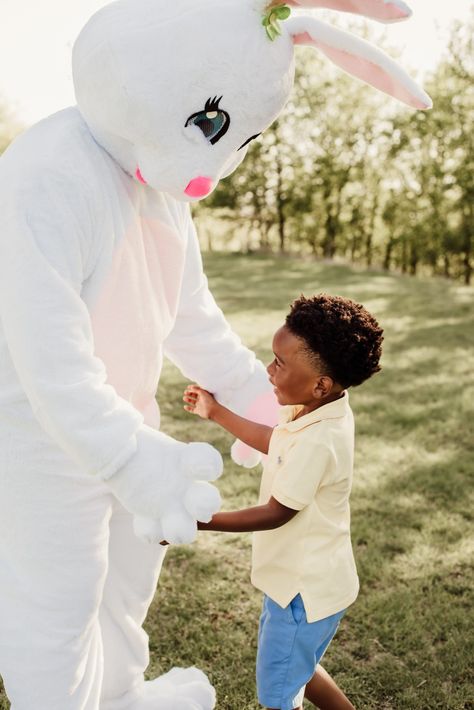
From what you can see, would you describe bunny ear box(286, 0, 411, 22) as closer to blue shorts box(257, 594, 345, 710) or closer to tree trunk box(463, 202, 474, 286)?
blue shorts box(257, 594, 345, 710)

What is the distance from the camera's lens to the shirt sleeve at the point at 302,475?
5.76 feet

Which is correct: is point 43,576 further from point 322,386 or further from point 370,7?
point 370,7

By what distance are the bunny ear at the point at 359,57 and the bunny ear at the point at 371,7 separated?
0.07 metres

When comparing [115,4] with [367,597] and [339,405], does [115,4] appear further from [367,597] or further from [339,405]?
[367,597]

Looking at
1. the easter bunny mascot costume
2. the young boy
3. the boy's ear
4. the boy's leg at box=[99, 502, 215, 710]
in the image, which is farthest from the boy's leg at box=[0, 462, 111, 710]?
the boy's ear

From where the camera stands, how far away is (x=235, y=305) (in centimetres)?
1041

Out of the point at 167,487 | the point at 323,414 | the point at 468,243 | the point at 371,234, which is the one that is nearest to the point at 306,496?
the point at 323,414

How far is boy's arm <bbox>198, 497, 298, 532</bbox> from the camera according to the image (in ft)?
5.73

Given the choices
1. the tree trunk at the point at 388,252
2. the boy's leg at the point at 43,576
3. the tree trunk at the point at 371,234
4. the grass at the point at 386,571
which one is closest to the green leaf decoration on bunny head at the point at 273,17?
the boy's leg at the point at 43,576

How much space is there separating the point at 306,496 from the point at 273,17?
106 cm

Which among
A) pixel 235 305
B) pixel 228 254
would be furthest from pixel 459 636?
pixel 228 254

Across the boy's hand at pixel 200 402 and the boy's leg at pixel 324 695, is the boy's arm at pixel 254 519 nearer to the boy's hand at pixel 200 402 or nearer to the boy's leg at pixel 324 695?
the boy's hand at pixel 200 402

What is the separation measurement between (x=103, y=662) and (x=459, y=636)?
57.9 inches

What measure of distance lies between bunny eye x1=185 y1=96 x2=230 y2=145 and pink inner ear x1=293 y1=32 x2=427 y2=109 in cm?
26
